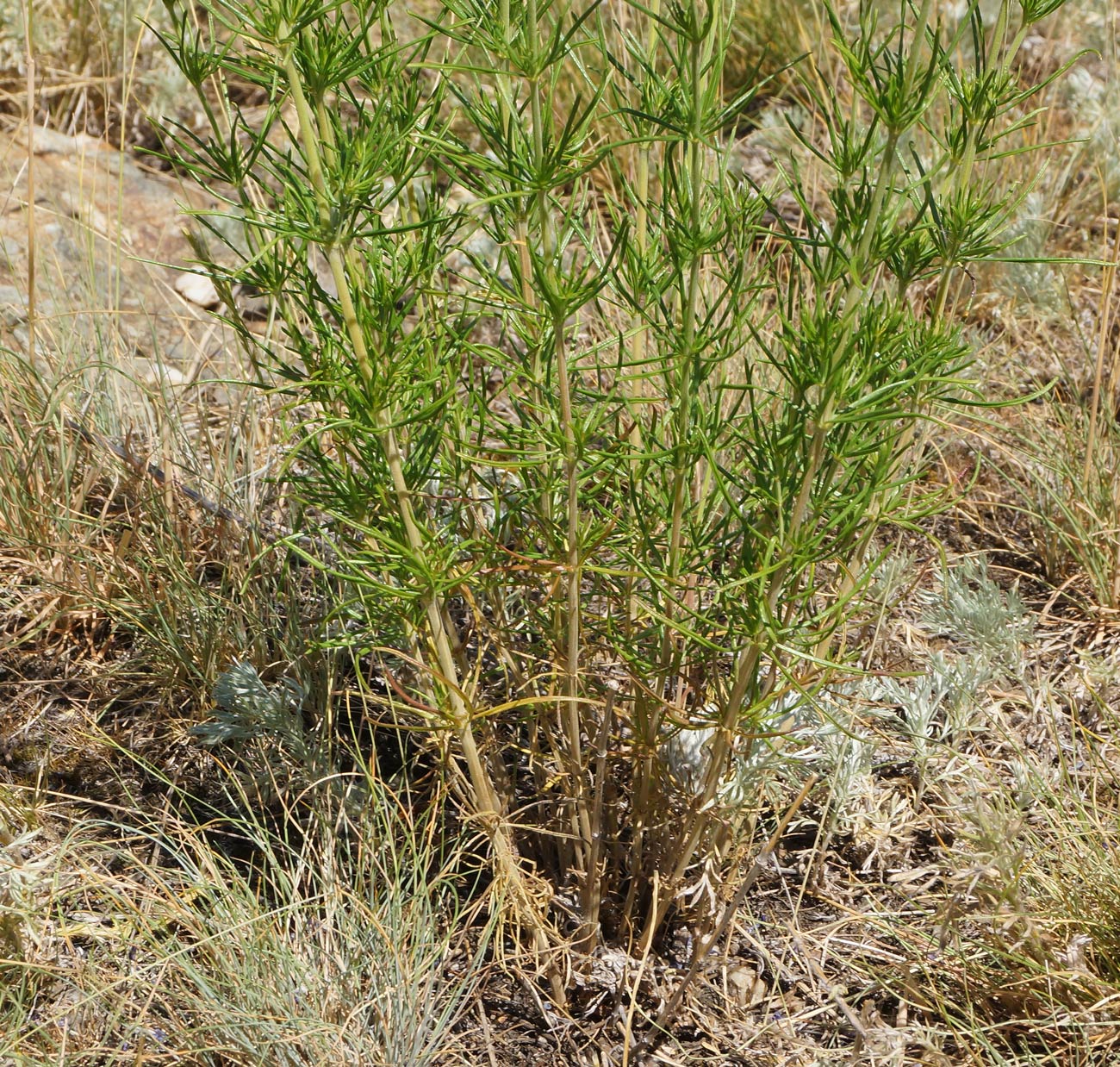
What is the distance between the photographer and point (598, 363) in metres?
1.58

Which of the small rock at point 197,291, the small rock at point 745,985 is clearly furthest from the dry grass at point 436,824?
the small rock at point 197,291

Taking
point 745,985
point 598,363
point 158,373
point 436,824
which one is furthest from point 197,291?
point 745,985

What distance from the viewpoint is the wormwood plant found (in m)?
Result: 1.23

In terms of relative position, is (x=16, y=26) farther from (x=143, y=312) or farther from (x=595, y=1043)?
(x=595, y=1043)

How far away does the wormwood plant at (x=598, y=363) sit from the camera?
4.03ft

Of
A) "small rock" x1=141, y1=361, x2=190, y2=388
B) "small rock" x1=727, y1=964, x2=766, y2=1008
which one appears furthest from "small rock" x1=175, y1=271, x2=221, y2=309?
"small rock" x1=727, y1=964, x2=766, y2=1008

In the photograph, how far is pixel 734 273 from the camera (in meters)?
1.38

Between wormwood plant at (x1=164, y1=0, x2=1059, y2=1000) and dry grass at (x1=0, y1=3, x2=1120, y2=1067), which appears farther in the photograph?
dry grass at (x1=0, y1=3, x2=1120, y2=1067)

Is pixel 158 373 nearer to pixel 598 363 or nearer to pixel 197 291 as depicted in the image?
pixel 197 291

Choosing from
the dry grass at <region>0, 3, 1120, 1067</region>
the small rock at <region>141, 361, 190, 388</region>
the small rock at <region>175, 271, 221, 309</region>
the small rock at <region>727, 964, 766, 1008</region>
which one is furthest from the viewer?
the small rock at <region>175, 271, 221, 309</region>

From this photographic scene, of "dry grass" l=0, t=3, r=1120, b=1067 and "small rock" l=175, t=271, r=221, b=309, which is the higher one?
"small rock" l=175, t=271, r=221, b=309

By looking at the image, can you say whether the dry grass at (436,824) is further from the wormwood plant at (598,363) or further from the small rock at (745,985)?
the wormwood plant at (598,363)

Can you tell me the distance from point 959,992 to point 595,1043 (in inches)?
23.8

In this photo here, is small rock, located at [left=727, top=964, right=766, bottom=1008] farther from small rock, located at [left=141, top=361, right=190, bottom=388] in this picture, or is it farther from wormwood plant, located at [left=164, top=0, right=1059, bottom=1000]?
small rock, located at [left=141, top=361, right=190, bottom=388]
